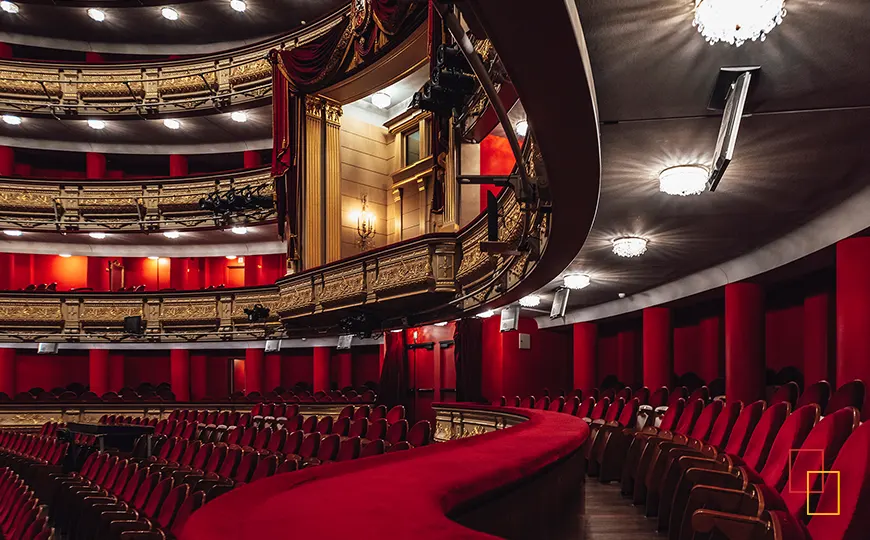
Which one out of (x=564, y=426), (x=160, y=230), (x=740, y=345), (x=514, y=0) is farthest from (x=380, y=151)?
(x=514, y=0)

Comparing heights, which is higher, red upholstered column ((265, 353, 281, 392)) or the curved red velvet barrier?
the curved red velvet barrier

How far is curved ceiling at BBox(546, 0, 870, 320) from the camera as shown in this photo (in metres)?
2.43

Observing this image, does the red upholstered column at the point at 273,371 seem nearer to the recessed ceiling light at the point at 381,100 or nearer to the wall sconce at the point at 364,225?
the wall sconce at the point at 364,225

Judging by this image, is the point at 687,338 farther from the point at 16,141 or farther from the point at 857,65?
the point at 16,141

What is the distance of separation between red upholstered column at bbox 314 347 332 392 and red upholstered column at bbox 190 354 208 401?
2.88m

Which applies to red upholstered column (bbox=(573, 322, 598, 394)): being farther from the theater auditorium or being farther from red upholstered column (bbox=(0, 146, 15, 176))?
red upholstered column (bbox=(0, 146, 15, 176))

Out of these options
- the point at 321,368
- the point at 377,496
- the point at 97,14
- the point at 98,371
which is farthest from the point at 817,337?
the point at 97,14

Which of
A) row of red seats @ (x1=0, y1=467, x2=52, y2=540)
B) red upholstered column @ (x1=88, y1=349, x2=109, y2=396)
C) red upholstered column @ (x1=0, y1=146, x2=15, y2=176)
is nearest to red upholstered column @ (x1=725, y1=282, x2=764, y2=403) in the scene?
row of red seats @ (x1=0, y1=467, x2=52, y2=540)

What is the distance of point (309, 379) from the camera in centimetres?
1512

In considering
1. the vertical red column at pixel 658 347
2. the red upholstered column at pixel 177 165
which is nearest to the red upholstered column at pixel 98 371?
the red upholstered column at pixel 177 165

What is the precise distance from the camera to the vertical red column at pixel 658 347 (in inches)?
340

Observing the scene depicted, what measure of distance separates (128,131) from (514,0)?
52.2 ft

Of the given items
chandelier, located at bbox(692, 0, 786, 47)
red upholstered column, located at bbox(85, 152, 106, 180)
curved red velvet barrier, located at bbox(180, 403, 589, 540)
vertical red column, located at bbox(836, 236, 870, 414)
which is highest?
red upholstered column, located at bbox(85, 152, 106, 180)

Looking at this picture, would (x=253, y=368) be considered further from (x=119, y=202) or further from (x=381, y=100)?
(x=381, y=100)
